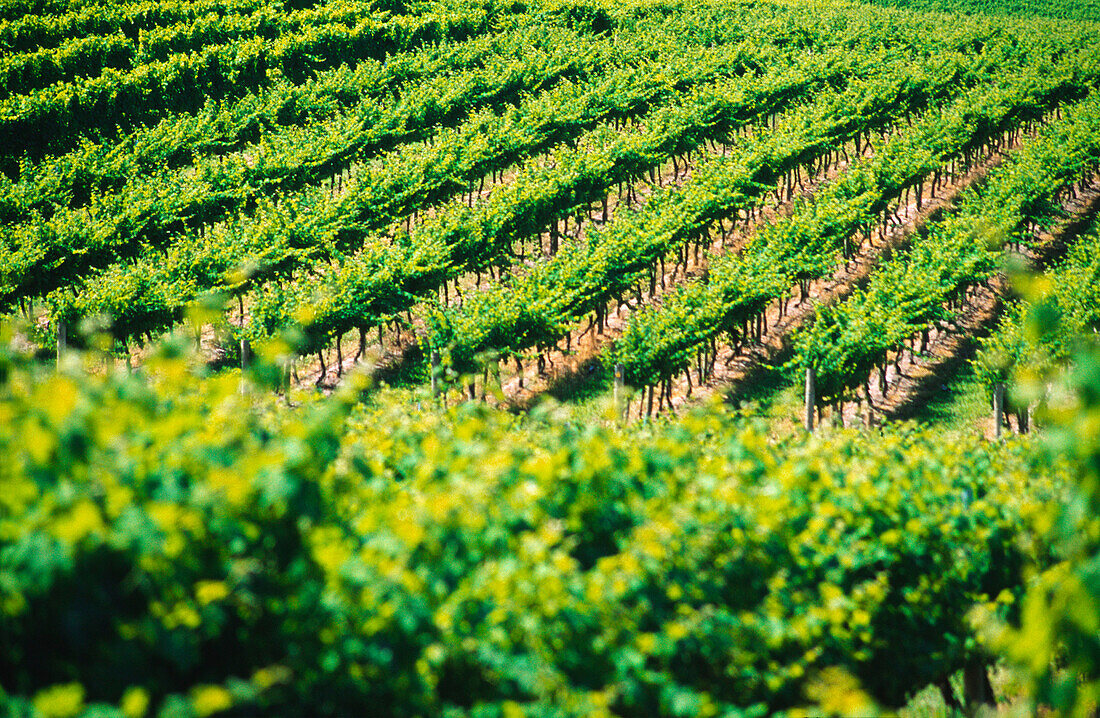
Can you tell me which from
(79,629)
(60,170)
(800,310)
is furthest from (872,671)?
(60,170)

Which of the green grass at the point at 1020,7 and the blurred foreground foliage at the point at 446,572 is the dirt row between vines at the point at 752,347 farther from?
the green grass at the point at 1020,7

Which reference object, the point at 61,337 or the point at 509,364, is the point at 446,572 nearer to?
the point at 509,364

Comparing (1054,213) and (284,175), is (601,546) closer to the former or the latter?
(284,175)

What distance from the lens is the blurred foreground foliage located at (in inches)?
149

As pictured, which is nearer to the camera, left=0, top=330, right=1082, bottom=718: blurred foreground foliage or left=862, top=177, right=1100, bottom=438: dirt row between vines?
left=0, top=330, right=1082, bottom=718: blurred foreground foliage

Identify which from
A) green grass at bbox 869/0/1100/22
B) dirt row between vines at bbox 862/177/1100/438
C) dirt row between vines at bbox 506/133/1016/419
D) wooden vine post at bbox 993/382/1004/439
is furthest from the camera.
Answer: green grass at bbox 869/0/1100/22

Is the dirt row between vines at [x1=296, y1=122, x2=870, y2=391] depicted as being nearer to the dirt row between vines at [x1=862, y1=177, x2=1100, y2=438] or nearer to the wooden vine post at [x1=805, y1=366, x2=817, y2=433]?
the wooden vine post at [x1=805, y1=366, x2=817, y2=433]

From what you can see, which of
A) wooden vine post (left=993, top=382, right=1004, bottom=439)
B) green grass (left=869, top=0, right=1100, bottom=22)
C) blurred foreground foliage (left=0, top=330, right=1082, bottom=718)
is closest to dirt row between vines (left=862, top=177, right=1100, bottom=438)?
wooden vine post (left=993, top=382, right=1004, bottom=439)

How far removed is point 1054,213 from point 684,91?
13.3m

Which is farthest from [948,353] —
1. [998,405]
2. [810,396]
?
[810,396]

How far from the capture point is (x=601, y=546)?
17.2ft

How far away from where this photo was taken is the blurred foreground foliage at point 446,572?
3781 millimetres

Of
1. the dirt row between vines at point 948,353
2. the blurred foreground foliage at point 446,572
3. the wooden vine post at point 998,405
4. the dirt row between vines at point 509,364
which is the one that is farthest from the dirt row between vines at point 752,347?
the blurred foreground foliage at point 446,572

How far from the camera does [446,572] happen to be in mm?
4383
